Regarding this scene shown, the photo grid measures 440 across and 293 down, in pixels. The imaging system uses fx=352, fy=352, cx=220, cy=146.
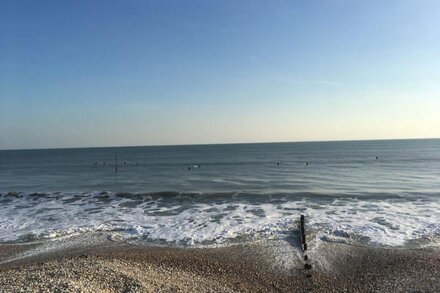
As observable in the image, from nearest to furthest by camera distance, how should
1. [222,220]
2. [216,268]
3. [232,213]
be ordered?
[216,268] < [222,220] < [232,213]

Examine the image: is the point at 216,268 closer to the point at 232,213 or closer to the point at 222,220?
the point at 222,220

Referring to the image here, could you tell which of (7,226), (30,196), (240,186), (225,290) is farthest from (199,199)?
(225,290)

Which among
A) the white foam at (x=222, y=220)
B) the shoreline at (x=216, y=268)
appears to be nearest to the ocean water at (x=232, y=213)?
the white foam at (x=222, y=220)

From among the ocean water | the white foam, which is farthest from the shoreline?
the white foam

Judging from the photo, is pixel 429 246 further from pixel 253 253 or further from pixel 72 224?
pixel 72 224

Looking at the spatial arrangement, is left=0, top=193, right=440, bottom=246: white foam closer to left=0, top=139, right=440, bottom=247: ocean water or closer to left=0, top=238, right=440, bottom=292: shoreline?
left=0, top=139, right=440, bottom=247: ocean water

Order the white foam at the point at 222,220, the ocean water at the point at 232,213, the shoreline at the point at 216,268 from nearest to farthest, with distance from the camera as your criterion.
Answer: the shoreline at the point at 216,268
the white foam at the point at 222,220
the ocean water at the point at 232,213

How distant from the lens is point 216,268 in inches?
595

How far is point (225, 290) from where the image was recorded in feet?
41.4

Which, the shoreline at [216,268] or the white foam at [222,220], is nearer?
the shoreline at [216,268]

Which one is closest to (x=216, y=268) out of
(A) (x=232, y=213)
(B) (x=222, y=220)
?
(B) (x=222, y=220)

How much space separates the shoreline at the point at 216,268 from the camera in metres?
12.4

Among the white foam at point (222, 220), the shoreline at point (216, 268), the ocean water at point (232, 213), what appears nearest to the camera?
the shoreline at point (216, 268)

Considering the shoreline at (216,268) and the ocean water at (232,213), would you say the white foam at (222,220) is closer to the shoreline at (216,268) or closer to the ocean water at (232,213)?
the ocean water at (232,213)
